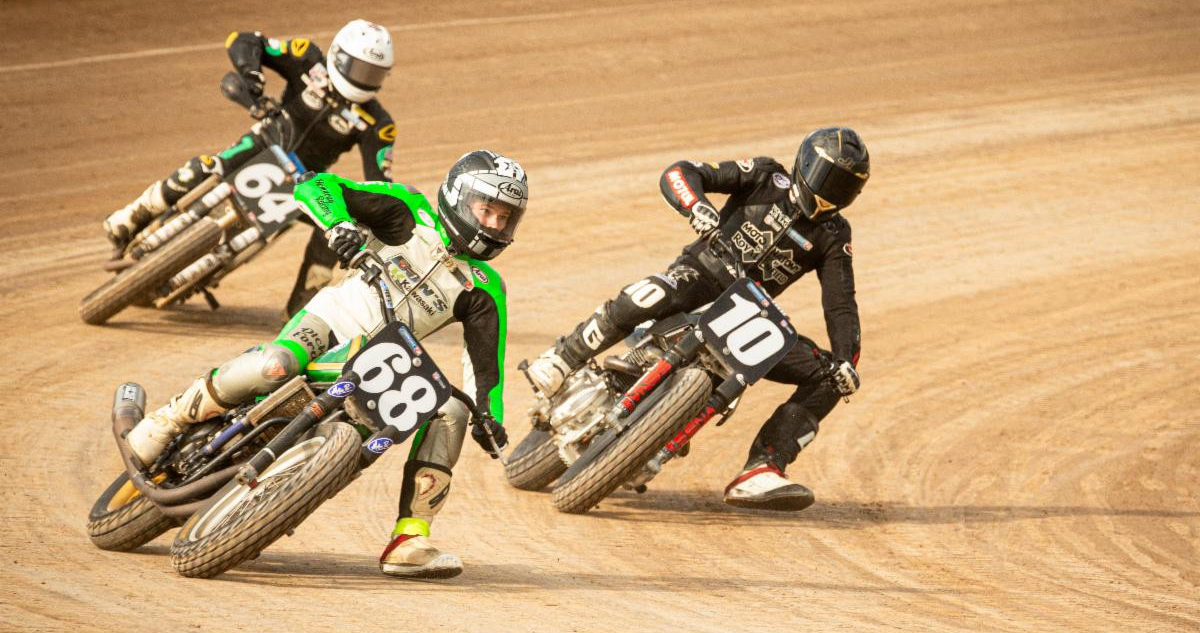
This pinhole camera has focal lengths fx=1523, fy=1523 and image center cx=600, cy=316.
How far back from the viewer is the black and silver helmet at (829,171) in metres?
9.28

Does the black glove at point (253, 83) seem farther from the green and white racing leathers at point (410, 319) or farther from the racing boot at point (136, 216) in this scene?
the green and white racing leathers at point (410, 319)

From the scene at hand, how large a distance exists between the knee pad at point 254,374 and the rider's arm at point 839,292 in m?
3.59

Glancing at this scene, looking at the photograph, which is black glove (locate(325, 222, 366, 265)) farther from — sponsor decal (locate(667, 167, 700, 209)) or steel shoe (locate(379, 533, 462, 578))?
sponsor decal (locate(667, 167, 700, 209))

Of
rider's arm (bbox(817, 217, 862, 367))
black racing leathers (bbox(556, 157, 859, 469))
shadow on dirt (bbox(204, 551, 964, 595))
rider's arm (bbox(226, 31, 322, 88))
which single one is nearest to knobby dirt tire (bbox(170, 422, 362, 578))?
shadow on dirt (bbox(204, 551, 964, 595))

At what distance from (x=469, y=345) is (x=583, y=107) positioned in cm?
1338

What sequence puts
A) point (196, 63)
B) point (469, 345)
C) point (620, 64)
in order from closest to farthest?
1. point (469, 345)
2. point (196, 63)
3. point (620, 64)

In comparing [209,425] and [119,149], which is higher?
[209,425]

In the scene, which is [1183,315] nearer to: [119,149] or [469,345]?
[469,345]

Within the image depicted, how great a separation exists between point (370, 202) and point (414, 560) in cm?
187

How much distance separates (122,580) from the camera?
7035 mm

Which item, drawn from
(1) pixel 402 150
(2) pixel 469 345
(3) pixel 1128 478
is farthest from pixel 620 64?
(2) pixel 469 345

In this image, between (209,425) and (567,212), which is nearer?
(209,425)

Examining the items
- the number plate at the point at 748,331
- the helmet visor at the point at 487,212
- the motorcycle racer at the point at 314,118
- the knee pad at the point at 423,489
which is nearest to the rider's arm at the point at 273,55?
the motorcycle racer at the point at 314,118

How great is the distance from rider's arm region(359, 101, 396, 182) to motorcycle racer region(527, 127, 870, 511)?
3.44 meters
